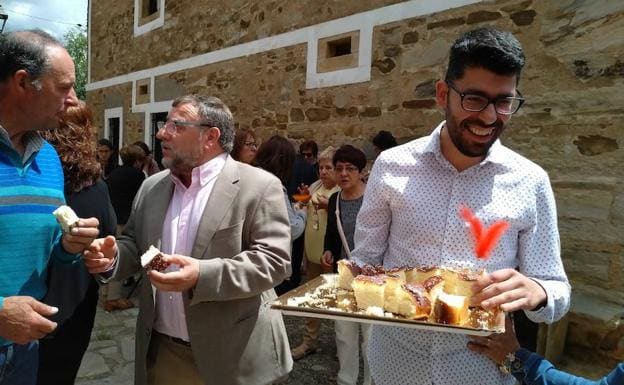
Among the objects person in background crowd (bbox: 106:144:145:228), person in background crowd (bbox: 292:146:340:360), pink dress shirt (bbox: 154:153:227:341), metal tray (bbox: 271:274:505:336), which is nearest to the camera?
metal tray (bbox: 271:274:505:336)

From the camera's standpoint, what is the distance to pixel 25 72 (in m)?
1.69

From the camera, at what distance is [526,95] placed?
451cm

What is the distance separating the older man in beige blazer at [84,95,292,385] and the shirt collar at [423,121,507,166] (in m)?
0.85

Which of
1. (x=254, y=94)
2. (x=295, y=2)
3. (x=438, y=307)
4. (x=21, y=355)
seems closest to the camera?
(x=438, y=307)

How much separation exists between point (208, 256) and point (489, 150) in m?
1.26

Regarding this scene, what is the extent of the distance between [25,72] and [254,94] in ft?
21.6

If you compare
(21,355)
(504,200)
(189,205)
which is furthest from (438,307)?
(21,355)

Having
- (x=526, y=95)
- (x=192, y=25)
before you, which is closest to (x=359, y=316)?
(x=526, y=95)

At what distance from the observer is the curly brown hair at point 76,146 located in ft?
7.68

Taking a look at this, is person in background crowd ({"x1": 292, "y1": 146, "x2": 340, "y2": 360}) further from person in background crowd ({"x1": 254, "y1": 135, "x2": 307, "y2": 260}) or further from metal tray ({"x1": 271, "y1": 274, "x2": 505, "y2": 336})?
metal tray ({"x1": 271, "y1": 274, "x2": 505, "y2": 336})

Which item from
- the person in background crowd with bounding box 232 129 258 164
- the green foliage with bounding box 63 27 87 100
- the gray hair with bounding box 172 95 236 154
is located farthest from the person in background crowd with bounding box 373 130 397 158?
the green foliage with bounding box 63 27 87 100

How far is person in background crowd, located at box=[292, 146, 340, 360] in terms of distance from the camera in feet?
14.3

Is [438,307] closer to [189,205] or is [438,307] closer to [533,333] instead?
[189,205]

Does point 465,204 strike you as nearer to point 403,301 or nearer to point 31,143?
point 403,301
